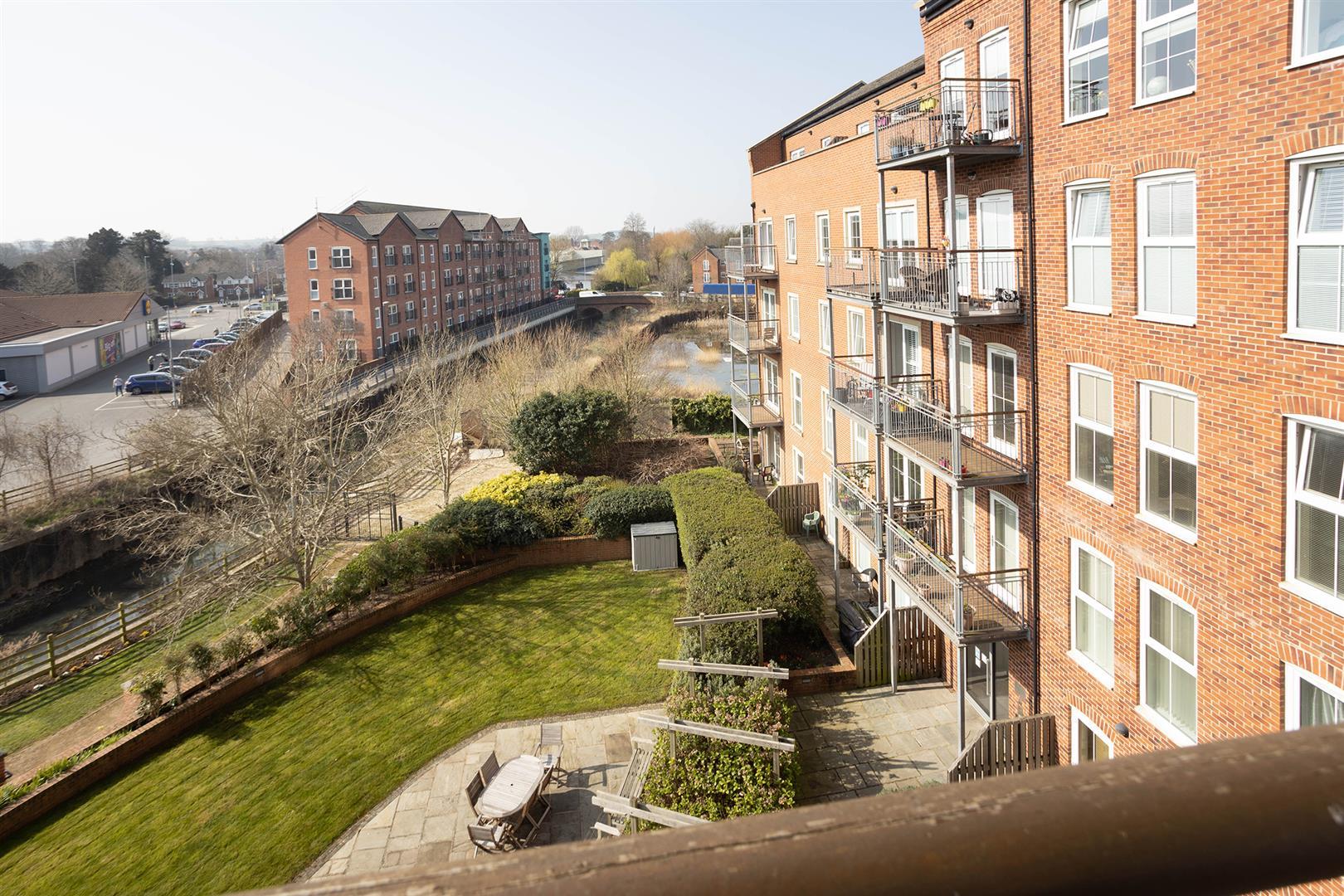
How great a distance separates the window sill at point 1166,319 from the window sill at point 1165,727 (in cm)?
418

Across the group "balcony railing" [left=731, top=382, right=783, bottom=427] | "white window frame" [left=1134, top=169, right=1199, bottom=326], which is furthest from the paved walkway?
"balcony railing" [left=731, top=382, right=783, bottom=427]

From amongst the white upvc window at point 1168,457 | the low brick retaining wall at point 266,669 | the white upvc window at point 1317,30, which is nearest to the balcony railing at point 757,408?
the low brick retaining wall at point 266,669

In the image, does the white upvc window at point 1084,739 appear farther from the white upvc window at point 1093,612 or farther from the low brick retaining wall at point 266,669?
the low brick retaining wall at point 266,669

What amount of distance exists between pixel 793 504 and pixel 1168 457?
16.2 m

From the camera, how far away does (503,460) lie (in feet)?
127

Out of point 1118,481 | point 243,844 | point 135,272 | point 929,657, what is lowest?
point 243,844

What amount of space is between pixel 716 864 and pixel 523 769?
13.7 meters

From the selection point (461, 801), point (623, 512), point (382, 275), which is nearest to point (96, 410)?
point (382, 275)

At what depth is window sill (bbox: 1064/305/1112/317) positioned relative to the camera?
1060cm

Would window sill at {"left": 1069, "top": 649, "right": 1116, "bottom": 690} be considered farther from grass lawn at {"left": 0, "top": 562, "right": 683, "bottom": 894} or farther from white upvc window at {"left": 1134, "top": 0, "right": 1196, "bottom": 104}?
grass lawn at {"left": 0, "top": 562, "right": 683, "bottom": 894}

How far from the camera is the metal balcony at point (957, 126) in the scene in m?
12.3

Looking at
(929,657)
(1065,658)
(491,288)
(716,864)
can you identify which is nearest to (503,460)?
(929,657)

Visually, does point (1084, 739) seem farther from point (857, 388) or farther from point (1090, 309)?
point (857, 388)

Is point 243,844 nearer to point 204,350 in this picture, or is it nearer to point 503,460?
point 503,460
